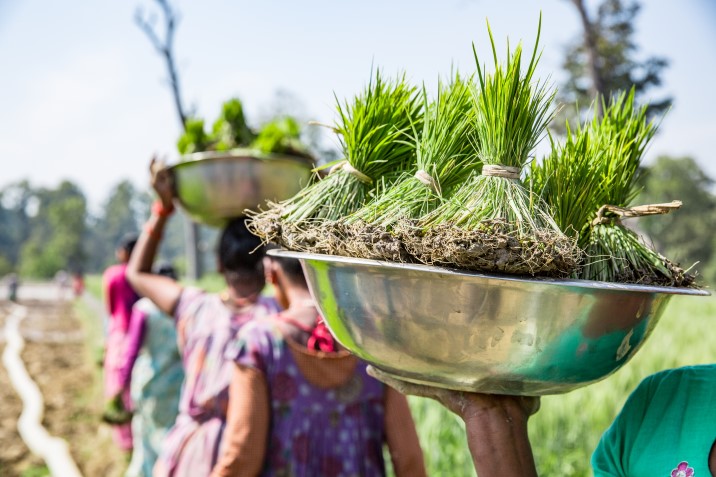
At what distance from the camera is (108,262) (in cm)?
8850

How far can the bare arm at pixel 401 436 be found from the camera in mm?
1981

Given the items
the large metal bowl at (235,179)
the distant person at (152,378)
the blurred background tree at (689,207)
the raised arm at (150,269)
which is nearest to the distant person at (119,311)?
the distant person at (152,378)

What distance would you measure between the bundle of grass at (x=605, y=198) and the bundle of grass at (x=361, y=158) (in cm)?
27

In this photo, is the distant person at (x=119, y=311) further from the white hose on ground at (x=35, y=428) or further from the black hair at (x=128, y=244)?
the white hose on ground at (x=35, y=428)

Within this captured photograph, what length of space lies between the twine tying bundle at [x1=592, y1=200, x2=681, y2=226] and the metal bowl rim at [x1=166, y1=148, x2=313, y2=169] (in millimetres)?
1448

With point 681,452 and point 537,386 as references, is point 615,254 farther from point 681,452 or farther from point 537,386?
point 681,452

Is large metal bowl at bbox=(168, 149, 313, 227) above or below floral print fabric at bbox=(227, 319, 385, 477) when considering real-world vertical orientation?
above

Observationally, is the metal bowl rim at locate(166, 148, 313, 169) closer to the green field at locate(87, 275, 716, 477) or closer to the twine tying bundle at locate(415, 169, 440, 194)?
the twine tying bundle at locate(415, 169, 440, 194)

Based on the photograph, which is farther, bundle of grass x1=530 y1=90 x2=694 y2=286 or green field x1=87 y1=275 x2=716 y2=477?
green field x1=87 y1=275 x2=716 y2=477

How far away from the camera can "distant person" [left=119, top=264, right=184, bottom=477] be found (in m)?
3.53

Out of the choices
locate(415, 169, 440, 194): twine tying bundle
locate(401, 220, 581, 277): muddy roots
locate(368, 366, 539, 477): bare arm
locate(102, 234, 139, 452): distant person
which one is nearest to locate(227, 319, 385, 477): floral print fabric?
locate(368, 366, 539, 477): bare arm

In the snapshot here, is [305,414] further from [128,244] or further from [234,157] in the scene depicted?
[128,244]

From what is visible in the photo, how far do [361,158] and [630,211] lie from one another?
0.48 metres

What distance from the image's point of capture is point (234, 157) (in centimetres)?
233
